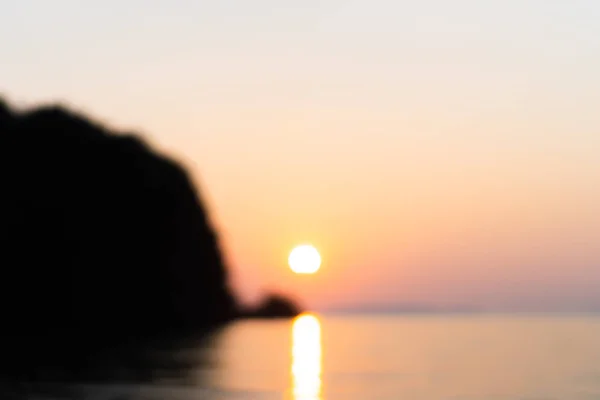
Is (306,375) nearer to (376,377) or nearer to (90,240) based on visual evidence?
Answer: (376,377)

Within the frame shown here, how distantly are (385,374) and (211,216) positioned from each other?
238ft

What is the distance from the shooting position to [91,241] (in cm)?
7894

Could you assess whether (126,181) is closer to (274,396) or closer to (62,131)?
(62,131)

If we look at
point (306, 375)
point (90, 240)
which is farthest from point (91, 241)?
point (306, 375)

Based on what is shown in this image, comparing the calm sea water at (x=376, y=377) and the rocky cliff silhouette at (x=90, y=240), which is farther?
the rocky cliff silhouette at (x=90, y=240)

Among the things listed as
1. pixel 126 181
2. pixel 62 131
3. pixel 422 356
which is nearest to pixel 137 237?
pixel 126 181

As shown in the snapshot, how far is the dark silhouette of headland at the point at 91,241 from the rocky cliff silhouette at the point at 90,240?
0.36ft

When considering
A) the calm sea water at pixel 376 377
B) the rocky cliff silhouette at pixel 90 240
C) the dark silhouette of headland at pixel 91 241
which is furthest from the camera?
the rocky cliff silhouette at pixel 90 240

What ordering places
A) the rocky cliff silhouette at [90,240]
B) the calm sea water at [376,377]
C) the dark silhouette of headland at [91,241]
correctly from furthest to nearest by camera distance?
the rocky cliff silhouette at [90,240], the dark silhouette of headland at [91,241], the calm sea water at [376,377]

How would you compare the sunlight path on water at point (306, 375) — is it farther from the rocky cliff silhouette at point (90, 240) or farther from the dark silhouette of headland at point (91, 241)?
the rocky cliff silhouette at point (90, 240)

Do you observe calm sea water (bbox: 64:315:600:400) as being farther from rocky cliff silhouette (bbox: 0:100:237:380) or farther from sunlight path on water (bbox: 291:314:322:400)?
rocky cliff silhouette (bbox: 0:100:237:380)

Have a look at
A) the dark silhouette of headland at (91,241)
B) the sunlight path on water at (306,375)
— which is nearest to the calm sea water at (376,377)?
the sunlight path on water at (306,375)

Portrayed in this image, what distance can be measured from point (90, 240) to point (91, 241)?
0.16m

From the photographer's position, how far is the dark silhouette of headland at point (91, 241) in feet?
223
